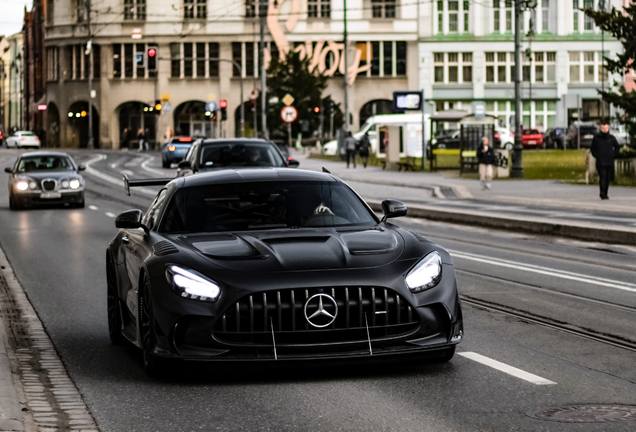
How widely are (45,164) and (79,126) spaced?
73.6m

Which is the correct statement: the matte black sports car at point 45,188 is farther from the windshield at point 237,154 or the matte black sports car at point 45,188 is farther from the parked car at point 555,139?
the parked car at point 555,139

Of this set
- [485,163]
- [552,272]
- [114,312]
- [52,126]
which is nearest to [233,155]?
[552,272]

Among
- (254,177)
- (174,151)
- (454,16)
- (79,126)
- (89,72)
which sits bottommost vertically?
(174,151)

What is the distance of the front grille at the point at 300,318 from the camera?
723cm

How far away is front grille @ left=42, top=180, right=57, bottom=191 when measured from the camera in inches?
1193

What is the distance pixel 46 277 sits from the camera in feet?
→ 48.1

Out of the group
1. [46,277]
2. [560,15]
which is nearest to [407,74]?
[560,15]

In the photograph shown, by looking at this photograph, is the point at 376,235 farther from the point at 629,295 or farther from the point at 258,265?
the point at 629,295

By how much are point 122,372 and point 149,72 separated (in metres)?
95.0

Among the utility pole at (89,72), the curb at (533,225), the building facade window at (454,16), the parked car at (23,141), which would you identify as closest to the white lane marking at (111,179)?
the curb at (533,225)

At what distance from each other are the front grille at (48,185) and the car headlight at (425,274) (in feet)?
77.7

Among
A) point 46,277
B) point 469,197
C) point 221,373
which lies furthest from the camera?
point 469,197

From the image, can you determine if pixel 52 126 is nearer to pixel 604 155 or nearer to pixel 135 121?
pixel 135 121

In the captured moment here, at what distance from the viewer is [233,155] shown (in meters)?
23.7
